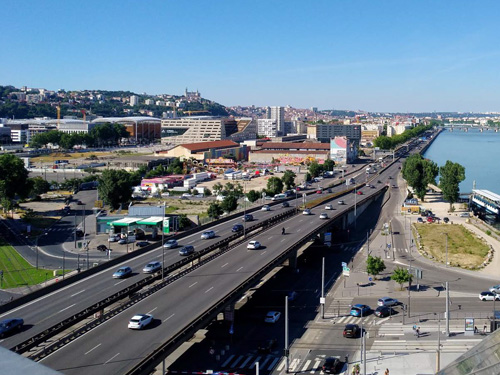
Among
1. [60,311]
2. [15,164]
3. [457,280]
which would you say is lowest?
[457,280]

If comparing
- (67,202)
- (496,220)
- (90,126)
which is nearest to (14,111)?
(90,126)

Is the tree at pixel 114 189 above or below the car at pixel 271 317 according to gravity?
above

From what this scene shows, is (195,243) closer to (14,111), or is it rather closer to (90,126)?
(90,126)

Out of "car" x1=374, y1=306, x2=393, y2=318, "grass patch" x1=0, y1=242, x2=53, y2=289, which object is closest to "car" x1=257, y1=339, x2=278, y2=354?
"car" x1=374, y1=306, x2=393, y2=318

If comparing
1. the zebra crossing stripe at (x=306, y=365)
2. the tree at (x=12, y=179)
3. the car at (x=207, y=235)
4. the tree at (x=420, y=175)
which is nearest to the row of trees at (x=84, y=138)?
the tree at (x=12, y=179)

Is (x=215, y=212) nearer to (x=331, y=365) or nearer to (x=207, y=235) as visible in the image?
(x=207, y=235)

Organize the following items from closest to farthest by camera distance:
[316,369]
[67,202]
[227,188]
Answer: [316,369]
[67,202]
[227,188]

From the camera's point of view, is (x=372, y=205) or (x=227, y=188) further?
(x=227, y=188)

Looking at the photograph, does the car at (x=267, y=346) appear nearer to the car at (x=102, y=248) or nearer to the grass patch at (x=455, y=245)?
the grass patch at (x=455, y=245)
